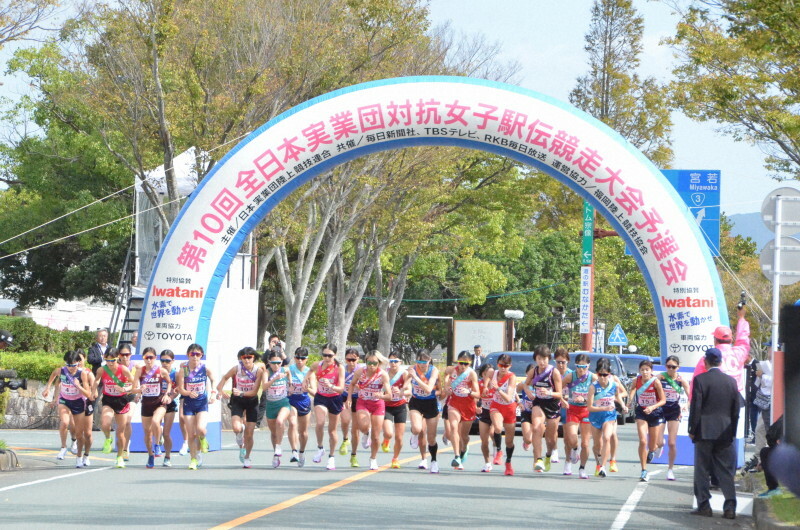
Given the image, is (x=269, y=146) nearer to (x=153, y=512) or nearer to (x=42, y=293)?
(x=153, y=512)

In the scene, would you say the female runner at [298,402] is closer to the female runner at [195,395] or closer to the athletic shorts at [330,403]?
the athletic shorts at [330,403]

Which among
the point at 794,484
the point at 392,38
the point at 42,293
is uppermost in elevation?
the point at 392,38

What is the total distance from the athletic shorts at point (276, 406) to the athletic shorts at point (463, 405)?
2.27 metres

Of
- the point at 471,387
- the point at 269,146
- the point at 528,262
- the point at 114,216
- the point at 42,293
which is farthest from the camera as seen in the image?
the point at 528,262

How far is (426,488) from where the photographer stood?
13172mm

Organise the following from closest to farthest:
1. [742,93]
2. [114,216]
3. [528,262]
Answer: [742,93] → [114,216] → [528,262]

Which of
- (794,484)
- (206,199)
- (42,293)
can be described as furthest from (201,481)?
(42,293)

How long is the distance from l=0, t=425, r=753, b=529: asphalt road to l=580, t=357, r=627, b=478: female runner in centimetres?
44

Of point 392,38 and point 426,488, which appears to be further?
point 392,38

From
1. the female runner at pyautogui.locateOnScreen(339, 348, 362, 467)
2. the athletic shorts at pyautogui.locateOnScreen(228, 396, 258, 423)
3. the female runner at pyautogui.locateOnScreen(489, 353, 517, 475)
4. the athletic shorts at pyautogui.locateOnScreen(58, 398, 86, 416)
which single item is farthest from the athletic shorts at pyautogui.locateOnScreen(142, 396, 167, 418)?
the female runner at pyautogui.locateOnScreen(489, 353, 517, 475)

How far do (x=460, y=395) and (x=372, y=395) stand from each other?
1.21 m

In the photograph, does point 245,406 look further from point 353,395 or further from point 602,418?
point 602,418

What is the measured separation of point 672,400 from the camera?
51.0 ft

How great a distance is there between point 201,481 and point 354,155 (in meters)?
6.28
